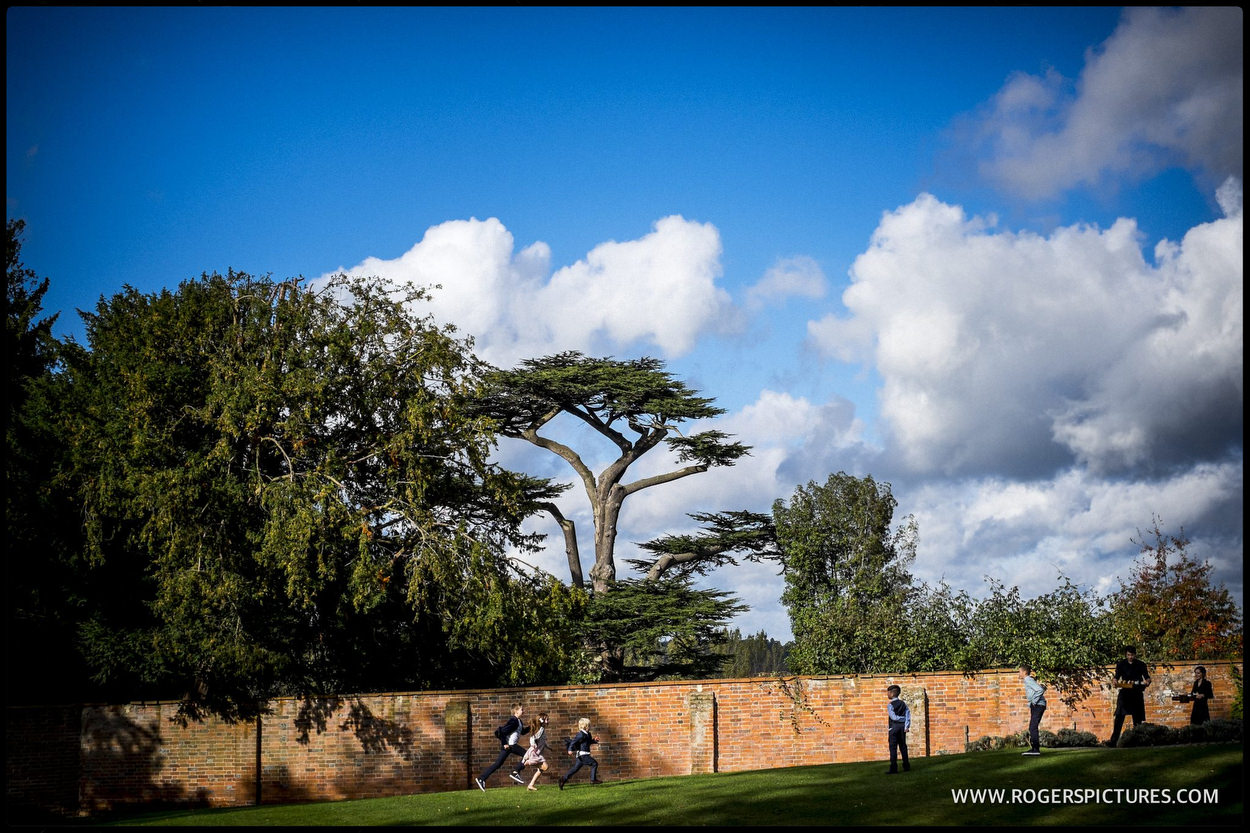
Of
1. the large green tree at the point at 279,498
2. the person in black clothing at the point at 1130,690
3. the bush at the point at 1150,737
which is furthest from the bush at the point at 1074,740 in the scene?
the large green tree at the point at 279,498

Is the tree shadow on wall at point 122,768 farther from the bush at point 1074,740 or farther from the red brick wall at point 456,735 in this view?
the bush at point 1074,740

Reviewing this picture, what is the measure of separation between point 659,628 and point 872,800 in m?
21.1

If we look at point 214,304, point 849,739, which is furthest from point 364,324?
point 849,739

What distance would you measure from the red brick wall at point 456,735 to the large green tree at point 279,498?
1.31 m

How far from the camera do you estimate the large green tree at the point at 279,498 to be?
23812 millimetres

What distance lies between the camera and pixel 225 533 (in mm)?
24375

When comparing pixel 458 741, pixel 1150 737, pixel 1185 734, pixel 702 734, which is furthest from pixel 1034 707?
pixel 458 741

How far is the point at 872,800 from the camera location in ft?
50.2

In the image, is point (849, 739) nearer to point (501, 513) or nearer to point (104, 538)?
point (501, 513)

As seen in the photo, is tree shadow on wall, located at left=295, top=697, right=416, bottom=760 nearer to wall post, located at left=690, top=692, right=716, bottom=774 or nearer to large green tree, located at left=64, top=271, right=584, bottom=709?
large green tree, located at left=64, top=271, right=584, bottom=709

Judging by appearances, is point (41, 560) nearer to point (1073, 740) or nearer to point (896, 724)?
point (896, 724)

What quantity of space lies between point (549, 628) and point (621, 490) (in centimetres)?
1439

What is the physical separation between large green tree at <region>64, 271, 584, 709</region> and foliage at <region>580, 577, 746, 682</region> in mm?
8867

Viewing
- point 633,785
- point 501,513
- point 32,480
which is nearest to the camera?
point 633,785
